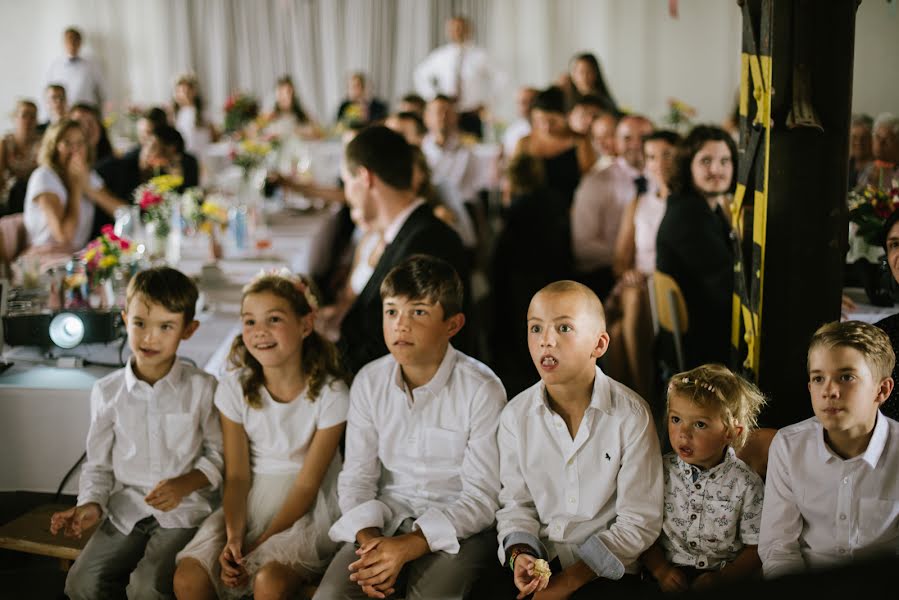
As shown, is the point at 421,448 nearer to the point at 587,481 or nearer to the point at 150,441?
the point at 587,481

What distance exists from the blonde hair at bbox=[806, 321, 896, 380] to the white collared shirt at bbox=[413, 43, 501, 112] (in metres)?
8.72

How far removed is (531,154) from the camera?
495 cm

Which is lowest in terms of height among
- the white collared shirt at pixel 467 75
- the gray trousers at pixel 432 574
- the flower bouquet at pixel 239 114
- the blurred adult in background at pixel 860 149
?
the gray trousers at pixel 432 574

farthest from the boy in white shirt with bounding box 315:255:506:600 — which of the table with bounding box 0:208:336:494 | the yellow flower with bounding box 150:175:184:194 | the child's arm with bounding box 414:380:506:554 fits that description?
the yellow flower with bounding box 150:175:184:194

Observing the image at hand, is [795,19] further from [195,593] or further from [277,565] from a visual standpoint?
[195,593]

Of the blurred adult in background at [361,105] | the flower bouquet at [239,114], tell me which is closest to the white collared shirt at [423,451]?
the flower bouquet at [239,114]

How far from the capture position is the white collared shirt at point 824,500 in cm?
186

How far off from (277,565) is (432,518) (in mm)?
369

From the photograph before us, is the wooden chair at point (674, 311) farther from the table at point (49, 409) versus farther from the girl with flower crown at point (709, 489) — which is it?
the table at point (49, 409)

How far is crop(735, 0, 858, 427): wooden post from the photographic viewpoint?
2.17 meters

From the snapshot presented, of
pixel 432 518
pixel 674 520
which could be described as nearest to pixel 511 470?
pixel 432 518

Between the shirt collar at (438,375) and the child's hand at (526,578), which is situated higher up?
the shirt collar at (438,375)

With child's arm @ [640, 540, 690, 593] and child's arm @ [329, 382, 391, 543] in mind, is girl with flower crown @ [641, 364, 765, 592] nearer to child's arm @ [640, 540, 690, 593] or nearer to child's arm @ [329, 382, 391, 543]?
child's arm @ [640, 540, 690, 593]

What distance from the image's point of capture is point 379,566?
209 centimetres
